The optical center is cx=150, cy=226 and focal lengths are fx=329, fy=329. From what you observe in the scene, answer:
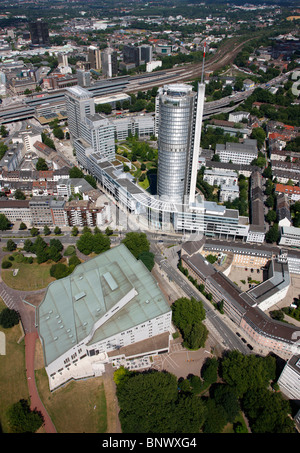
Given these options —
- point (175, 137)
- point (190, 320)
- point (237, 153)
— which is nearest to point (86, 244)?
point (190, 320)

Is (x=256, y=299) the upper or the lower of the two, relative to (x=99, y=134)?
lower

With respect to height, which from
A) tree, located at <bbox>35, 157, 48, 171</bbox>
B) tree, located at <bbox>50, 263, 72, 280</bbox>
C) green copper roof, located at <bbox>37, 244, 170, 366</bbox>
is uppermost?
tree, located at <bbox>35, 157, 48, 171</bbox>

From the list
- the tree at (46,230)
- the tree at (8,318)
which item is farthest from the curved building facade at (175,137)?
the tree at (8,318)

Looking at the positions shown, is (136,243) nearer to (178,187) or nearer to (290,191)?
(178,187)

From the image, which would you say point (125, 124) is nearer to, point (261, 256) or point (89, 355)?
point (261, 256)

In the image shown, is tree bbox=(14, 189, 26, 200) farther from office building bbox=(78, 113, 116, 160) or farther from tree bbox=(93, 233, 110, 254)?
tree bbox=(93, 233, 110, 254)

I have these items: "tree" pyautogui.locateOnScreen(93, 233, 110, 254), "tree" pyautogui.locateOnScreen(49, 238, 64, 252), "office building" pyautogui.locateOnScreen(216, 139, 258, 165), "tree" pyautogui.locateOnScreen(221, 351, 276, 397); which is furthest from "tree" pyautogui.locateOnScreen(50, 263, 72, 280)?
"office building" pyautogui.locateOnScreen(216, 139, 258, 165)
